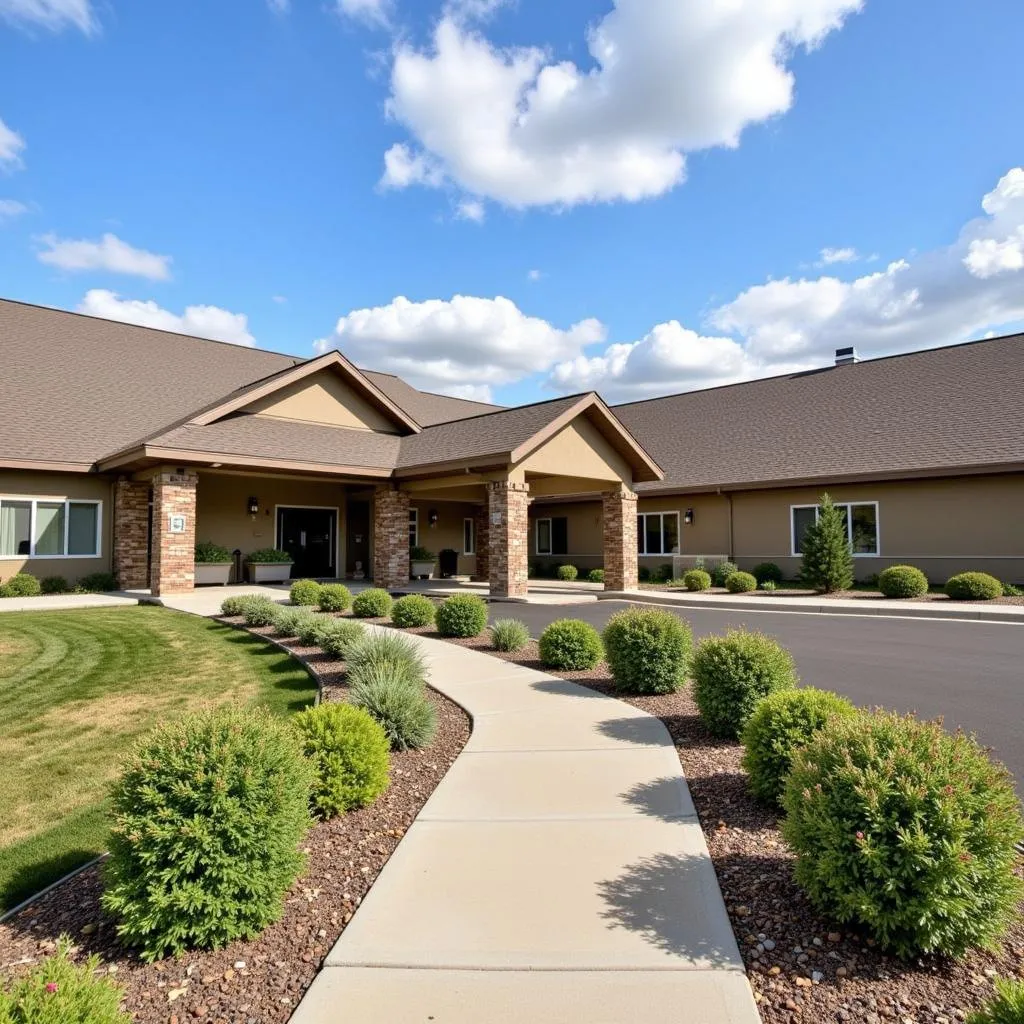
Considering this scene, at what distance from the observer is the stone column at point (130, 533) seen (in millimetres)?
17984

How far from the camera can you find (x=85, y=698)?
7605mm

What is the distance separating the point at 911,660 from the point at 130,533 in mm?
18235

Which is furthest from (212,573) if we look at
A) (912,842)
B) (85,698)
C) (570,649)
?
(912,842)

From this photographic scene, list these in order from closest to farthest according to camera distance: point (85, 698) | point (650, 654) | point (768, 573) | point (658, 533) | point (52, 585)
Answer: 1. point (650, 654)
2. point (85, 698)
3. point (52, 585)
4. point (768, 573)
5. point (658, 533)

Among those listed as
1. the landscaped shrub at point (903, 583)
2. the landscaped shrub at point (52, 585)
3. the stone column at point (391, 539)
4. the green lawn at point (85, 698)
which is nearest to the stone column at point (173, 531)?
the green lawn at point (85, 698)

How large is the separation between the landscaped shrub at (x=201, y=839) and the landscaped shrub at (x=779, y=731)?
2821 millimetres

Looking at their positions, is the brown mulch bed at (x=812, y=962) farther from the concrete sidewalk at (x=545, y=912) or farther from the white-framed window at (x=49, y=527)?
the white-framed window at (x=49, y=527)

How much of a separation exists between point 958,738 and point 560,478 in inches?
617

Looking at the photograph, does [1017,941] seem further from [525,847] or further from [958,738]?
[525,847]

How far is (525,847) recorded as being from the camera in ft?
12.4

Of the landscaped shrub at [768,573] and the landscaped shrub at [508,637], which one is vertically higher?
the landscaped shrub at [768,573]

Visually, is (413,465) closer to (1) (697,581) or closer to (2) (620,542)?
(2) (620,542)

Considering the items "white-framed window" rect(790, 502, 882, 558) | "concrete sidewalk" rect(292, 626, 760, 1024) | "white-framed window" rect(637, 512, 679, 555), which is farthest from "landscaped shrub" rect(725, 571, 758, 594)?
"concrete sidewalk" rect(292, 626, 760, 1024)

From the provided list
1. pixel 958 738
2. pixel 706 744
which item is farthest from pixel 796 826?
pixel 706 744
